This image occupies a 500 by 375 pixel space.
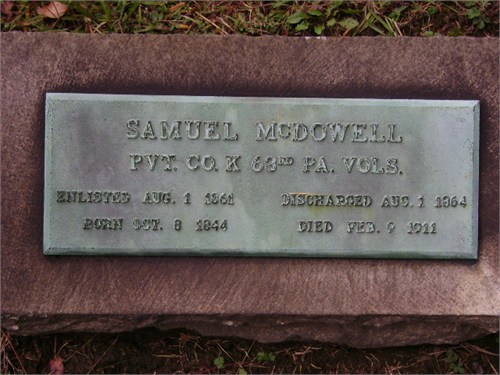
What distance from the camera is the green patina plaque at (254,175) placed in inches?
98.4

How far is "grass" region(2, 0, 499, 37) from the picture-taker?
2900 mm

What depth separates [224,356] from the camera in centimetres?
285

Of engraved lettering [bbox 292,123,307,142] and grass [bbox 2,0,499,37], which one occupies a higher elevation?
grass [bbox 2,0,499,37]

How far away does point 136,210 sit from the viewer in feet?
8.21

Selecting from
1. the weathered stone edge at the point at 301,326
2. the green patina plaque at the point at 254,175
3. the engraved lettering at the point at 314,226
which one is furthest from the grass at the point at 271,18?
the weathered stone edge at the point at 301,326

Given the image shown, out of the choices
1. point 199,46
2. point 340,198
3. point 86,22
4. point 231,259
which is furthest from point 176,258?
point 86,22

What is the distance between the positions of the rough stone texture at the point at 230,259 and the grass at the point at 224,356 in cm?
28

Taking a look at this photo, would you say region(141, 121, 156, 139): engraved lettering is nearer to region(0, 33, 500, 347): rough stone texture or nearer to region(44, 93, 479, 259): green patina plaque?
region(44, 93, 479, 259): green patina plaque

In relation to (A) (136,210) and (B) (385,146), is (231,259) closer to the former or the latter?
(A) (136,210)

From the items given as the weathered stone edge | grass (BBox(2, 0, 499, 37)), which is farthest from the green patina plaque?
grass (BBox(2, 0, 499, 37))

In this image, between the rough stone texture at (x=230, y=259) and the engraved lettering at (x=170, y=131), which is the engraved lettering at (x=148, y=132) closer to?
the engraved lettering at (x=170, y=131)

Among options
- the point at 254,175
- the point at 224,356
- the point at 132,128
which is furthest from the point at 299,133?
the point at 224,356

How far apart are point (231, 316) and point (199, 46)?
1.20m

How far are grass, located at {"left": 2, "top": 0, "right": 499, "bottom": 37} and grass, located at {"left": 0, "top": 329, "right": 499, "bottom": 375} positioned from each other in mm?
1529
